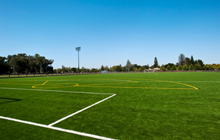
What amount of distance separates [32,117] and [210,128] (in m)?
4.78

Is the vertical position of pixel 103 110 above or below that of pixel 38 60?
below

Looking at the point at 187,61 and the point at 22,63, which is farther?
the point at 187,61

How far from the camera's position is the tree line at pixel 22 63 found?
8227cm

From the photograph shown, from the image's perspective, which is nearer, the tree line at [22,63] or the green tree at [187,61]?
the tree line at [22,63]

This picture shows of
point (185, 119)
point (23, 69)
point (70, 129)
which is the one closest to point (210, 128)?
point (185, 119)

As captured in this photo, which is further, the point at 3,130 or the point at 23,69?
the point at 23,69

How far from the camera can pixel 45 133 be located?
3.03m

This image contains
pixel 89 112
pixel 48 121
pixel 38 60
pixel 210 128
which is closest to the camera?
pixel 210 128

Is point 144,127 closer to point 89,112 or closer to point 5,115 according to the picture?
point 89,112

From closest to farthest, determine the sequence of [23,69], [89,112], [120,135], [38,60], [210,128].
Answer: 1. [120,135]
2. [210,128]
3. [89,112]
4. [23,69]
5. [38,60]

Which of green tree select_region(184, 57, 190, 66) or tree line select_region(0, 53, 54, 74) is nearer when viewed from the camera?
tree line select_region(0, 53, 54, 74)

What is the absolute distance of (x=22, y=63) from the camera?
87.0 meters

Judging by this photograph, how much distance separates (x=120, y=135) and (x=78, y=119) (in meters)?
1.48

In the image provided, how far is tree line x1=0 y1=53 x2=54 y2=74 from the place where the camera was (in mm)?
82269
